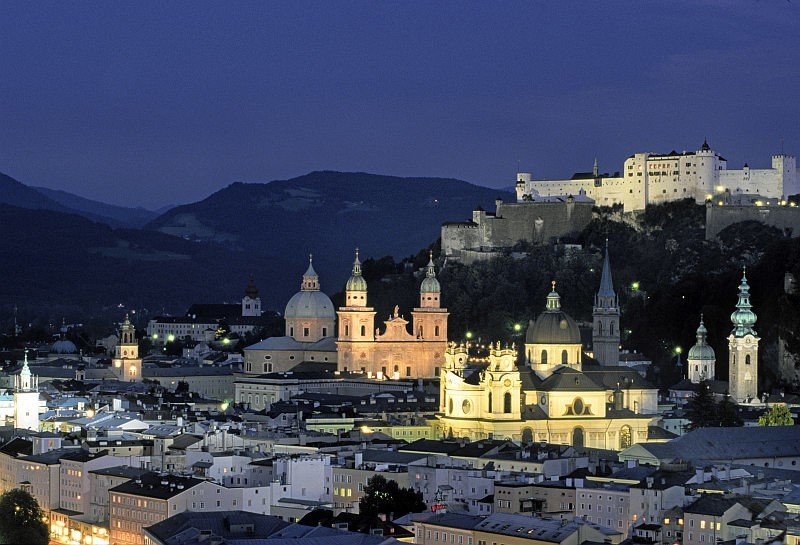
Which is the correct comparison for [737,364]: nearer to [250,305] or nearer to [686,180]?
[686,180]

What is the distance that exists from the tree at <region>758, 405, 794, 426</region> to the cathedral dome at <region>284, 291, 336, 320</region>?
107ft

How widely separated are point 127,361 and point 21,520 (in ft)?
202

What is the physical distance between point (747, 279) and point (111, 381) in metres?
32.6

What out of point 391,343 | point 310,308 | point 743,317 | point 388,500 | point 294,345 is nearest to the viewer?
point 388,500

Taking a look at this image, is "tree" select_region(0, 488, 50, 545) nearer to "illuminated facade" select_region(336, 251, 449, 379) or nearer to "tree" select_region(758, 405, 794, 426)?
"tree" select_region(758, 405, 794, 426)

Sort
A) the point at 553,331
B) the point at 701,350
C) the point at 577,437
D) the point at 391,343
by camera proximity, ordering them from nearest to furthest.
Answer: the point at 577,437
the point at 553,331
the point at 701,350
the point at 391,343

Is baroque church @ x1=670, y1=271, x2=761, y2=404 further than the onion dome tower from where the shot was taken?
No

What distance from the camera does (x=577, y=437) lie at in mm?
92438

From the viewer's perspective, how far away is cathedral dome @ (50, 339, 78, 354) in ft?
511

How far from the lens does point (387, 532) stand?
62.7 m

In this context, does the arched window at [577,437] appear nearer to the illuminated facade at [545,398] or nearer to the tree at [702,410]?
the illuminated facade at [545,398]

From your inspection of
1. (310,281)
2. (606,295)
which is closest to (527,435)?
(606,295)

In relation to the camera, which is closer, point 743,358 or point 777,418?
point 777,418

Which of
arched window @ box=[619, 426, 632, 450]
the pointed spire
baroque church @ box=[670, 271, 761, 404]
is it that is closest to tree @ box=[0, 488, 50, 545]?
arched window @ box=[619, 426, 632, 450]
